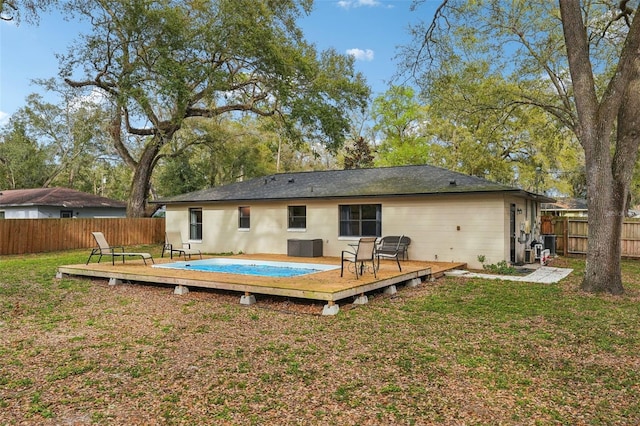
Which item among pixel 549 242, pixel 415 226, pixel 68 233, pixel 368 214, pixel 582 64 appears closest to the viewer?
pixel 582 64

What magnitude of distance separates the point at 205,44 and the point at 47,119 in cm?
2332

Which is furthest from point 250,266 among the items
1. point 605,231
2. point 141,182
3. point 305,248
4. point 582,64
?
point 141,182

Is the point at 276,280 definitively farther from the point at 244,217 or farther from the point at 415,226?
the point at 244,217

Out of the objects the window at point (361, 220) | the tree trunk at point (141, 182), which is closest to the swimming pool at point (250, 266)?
the window at point (361, 220)

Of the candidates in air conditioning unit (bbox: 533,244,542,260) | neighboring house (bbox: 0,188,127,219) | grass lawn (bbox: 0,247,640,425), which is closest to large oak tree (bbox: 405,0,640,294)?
grass lawn (bbox: 0,247,640,425)

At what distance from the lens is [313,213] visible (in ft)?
49.0

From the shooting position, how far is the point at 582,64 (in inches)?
351

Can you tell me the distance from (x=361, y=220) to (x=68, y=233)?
12866mm

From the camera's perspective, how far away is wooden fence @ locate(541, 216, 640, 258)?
52.1 ft

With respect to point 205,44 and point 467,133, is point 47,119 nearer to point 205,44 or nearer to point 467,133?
point 205,44

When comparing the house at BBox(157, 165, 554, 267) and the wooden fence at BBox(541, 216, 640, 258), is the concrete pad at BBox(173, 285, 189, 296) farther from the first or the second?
the wooden fence at BBox(541, 216, 640, 258)

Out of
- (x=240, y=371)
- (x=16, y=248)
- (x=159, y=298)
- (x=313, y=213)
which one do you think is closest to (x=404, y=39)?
(x=313, y=213)

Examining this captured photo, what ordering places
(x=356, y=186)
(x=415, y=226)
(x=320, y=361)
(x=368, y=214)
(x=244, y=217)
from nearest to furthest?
(x=320, y=361), (x=415, y=226), (x=368, y=214), (x=356, y=186), (x=244, y=217)

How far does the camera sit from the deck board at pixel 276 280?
7.30 metres
